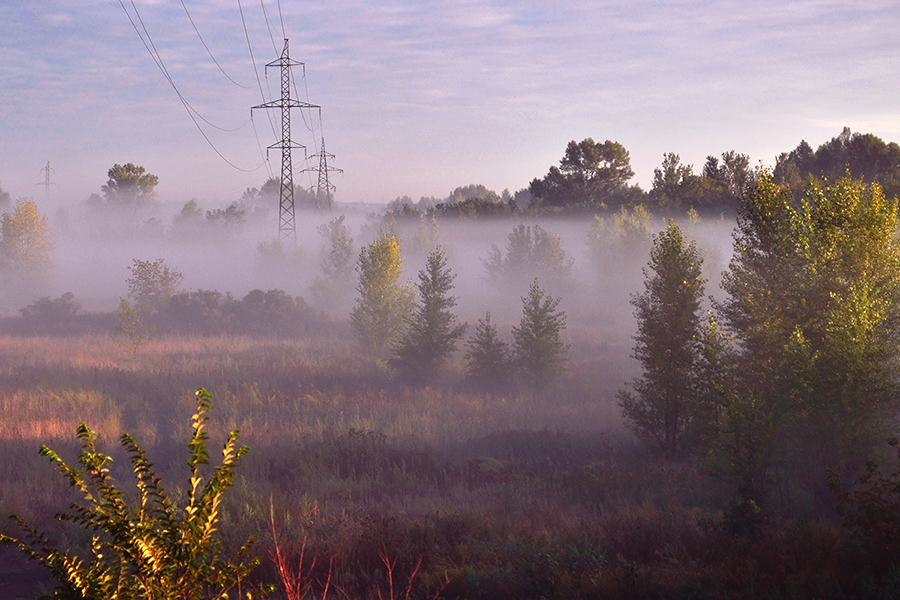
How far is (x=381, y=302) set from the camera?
3475 centimetres

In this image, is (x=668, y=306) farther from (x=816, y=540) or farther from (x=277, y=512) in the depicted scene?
(x=277, y=512)

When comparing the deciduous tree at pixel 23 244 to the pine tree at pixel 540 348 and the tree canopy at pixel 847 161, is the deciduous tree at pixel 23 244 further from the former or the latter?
the tree canopy at pixel 847 161

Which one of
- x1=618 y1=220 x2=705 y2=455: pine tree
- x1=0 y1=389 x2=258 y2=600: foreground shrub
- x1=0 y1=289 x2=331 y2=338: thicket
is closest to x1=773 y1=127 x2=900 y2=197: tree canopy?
x1=618 y1=220 x2=705 y2=455: pine tree

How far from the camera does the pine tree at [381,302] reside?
1355 inches

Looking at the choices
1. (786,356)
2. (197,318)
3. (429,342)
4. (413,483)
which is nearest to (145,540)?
(413,483)

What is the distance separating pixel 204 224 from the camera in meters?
121

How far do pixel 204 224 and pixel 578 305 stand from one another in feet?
281

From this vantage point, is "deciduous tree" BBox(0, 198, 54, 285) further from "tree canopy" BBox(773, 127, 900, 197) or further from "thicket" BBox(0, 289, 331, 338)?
"tree canopy" BBox(773, 127, 900, 197)

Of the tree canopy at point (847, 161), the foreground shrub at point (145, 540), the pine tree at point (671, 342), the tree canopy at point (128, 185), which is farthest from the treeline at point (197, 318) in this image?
the tree canopy at point (128, 185)

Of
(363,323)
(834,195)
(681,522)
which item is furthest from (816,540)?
(363,323)

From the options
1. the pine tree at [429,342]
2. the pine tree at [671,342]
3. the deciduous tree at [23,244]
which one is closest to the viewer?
the pine tree at [671,342]

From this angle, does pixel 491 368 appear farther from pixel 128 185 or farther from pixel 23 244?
pixel 128 185

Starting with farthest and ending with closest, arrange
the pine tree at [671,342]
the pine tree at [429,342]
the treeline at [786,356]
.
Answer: the pine tree at [429,342], the pine tree at [671,342], the treeline at [786,356]

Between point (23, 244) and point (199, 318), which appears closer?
point (199, 318)
